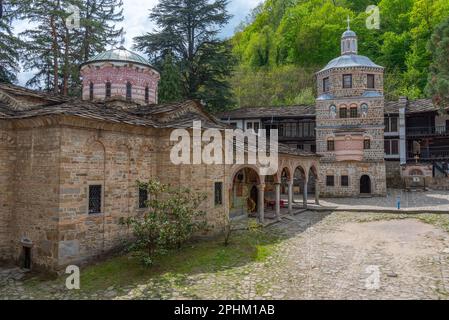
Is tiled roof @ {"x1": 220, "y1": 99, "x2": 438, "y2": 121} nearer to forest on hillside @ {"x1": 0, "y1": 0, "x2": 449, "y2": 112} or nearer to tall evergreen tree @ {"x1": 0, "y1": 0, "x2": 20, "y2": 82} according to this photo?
forest on hillside @ {"x1": 0, "y1": 0, "x2": 449, "y2": 112}

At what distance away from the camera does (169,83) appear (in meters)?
28.5

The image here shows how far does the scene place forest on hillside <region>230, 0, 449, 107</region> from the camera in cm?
3866

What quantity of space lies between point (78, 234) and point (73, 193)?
1257mm

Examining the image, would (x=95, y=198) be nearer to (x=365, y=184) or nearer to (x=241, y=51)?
(x=365, y=184)

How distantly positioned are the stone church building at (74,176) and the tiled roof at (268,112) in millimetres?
20127

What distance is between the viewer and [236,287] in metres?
8.24

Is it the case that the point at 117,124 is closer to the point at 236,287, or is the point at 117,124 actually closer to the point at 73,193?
the point at 73,193

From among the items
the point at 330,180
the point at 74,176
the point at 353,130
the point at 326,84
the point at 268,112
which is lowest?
the point at 330,180

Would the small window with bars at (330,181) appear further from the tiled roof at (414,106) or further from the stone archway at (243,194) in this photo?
the stone archway at (243,194)

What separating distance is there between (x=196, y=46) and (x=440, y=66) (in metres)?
21.4

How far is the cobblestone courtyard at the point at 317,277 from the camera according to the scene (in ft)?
25.8

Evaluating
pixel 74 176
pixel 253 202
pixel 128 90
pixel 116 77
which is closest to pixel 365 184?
pixel 253 202

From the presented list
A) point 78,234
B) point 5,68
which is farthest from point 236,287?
point 5,68

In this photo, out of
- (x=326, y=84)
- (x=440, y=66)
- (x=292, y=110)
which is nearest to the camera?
(x=440, y=66)
